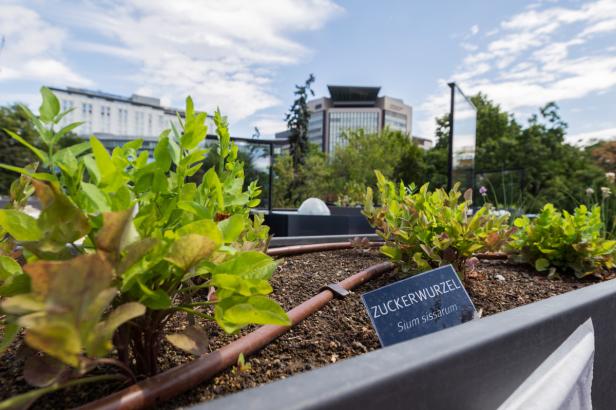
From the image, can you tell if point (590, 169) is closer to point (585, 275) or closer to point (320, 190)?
point (320, 190)

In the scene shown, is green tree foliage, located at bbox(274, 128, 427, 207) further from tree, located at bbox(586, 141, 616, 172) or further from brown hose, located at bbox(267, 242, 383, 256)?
brown hose, located at bbox(267, 242, 383, 256)

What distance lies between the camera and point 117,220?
0.48 m

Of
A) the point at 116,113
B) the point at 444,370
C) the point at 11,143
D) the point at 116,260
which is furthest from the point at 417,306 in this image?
the point at 116,113

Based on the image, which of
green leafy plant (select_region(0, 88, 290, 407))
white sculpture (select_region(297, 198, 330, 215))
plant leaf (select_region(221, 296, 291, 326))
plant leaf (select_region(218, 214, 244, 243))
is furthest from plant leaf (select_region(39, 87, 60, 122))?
white sculpture (select_region(297, 198, 330, 215))

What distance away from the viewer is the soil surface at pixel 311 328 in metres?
0.68

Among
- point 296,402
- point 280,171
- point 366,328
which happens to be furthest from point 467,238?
point 280,171

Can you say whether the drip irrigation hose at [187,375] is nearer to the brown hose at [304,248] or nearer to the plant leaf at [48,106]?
the plant leaf at [48,106]

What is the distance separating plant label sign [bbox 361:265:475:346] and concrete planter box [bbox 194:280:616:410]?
0.76 feet

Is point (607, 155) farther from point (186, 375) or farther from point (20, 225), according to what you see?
point (20, 225)

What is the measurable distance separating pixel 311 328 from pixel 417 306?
0.27 meters

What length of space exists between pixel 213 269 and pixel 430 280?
2.10ft

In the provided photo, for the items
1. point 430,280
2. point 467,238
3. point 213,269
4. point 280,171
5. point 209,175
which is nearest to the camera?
point 213,269

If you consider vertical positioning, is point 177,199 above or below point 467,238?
above

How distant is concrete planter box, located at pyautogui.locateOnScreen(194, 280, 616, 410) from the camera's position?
418 mm
